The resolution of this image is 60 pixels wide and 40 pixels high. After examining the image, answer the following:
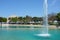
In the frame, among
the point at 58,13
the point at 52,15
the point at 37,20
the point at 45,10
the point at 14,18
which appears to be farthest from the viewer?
the point at 14,18

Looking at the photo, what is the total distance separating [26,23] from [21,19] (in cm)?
257

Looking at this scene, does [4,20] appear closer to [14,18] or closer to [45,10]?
[14,18]

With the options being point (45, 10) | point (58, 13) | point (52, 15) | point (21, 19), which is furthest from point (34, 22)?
point (45, 10)

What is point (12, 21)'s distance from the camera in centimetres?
4528

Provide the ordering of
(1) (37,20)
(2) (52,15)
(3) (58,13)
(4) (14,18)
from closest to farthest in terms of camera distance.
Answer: (3) (58,13), (2) (52,15), (1) (37,20), (4) (14,18)

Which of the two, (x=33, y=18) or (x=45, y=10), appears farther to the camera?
(x=33, y=18)

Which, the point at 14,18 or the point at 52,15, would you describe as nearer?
the point at 52,15

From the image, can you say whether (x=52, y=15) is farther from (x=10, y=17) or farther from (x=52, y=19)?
(x=10, y=17)

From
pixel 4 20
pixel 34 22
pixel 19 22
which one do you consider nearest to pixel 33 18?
pixel 34 22

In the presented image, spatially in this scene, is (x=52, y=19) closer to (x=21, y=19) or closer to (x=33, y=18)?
(x=33, y=18)

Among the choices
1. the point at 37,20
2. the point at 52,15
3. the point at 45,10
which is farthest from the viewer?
the point at 37,20

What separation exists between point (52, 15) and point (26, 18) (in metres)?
8.53

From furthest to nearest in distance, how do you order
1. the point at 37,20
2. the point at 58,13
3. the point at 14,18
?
the point at 14,18 → the point at 37,20 → the point at 58,13

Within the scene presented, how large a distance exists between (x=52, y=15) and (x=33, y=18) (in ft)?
22.5
